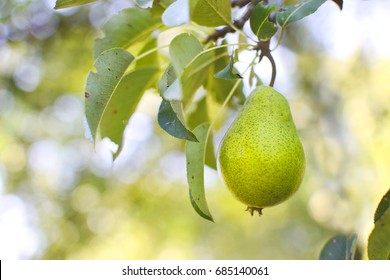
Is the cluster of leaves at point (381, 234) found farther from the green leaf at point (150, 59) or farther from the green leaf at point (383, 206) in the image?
the green leaf at point (150, 59)

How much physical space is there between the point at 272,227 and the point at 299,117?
6.52ft

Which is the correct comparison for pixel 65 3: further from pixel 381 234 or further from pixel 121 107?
pixel 381 234

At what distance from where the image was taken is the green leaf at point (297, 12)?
0.84m

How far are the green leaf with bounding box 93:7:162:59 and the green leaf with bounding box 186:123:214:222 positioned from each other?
30 cm

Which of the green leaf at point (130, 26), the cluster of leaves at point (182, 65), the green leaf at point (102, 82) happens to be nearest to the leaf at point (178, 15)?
the cluster of leaves at point (182, 65)

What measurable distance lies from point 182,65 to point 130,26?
16.3 inches

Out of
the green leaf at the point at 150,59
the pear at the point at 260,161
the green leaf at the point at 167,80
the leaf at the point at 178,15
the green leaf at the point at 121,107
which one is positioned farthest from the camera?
the green leaf at the point at 150,59

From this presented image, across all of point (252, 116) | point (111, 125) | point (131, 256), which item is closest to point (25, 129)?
point (131, 256)

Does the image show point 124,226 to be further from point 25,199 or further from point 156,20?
point 156,20

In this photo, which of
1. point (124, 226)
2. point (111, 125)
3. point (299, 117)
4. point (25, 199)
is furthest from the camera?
point (124, 226)

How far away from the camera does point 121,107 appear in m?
1.08

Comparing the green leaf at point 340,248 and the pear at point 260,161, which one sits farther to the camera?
the green leaf at point 340,248

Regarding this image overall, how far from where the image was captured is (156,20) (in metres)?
1.13

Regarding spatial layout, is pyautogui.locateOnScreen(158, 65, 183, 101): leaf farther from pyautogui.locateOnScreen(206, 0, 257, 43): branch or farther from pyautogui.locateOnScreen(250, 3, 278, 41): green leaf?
pyautogui.locateOnScreen(206, 0, 257, 43): branch
